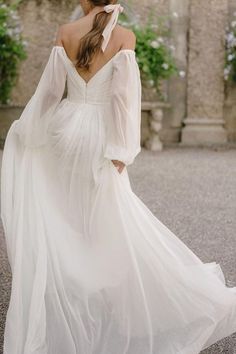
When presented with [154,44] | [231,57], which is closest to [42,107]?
[154,44]

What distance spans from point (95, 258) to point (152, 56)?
18.8ft

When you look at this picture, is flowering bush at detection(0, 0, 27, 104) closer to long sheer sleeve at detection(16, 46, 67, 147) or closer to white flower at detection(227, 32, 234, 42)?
white flower at detection(227, 32, 234, 42)

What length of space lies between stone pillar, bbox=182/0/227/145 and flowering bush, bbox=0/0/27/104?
2.37 metres

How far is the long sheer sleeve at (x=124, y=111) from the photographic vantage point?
2.33 meters

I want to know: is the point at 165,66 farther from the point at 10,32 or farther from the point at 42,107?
the point at 42,107

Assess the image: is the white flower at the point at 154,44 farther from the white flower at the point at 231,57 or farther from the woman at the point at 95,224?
the woman at the point at 95,224

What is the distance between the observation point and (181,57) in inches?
352

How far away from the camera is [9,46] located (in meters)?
7.93

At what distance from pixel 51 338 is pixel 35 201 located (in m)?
0.51

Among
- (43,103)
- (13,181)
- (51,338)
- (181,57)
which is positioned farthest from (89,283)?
(181,57)

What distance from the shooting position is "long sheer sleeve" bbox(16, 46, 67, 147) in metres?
2.44

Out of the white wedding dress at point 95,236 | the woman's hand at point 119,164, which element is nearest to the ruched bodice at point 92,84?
the white wedding dress at point 95,236

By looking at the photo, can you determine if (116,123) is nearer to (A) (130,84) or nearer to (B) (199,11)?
(A) (130,84)

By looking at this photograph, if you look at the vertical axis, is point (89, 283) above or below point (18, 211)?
below
